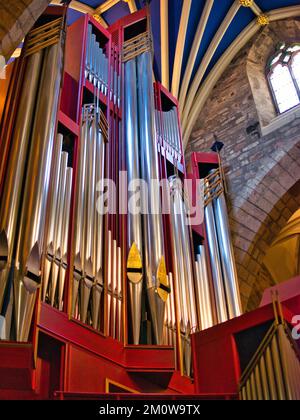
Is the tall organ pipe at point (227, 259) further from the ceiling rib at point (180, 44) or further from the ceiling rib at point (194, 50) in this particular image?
the ceiling rib at point (194, 50)

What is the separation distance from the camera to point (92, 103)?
26.2ft

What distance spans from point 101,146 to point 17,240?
2.39 metres

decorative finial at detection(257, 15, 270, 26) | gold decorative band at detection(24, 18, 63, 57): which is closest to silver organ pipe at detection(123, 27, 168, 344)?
gold decorative band at detection(24, 18, 63, 57)

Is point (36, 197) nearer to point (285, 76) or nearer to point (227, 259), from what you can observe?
point (227, 259)

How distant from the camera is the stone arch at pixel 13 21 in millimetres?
5559

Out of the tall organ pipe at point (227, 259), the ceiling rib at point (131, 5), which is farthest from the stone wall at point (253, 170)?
the ceiling rib at point (131, 5)

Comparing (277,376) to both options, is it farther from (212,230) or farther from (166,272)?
(212,230)

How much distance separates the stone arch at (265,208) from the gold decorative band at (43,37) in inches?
176

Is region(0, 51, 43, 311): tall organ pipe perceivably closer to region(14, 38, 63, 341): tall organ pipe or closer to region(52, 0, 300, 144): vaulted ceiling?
region(14, 38, 63, 341): tall organ pipe

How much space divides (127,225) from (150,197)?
0.54 metres

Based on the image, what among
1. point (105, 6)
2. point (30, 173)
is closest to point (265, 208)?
point (105, 6)

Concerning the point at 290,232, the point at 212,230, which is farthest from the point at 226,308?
the point at 290,232

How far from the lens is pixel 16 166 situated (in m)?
6.00

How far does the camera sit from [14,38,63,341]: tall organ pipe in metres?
5.09
